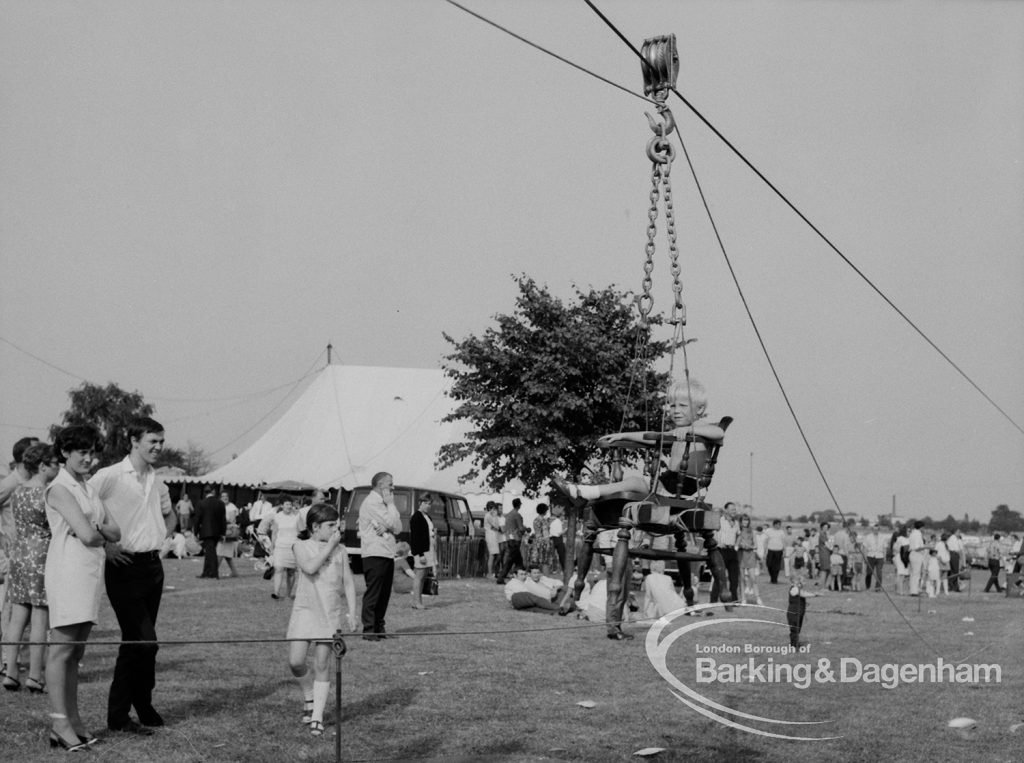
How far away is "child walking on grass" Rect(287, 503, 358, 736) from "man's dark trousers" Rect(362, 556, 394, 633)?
375cm

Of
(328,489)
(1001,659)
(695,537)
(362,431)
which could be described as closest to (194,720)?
(695,537)

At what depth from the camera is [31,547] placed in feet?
25.9

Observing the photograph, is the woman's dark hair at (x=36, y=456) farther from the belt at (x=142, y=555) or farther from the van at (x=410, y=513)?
the van at (x=410, y=513)

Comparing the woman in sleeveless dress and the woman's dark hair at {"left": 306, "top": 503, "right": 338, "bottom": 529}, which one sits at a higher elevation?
the woman's dark hair at {"left": 306, "top": 503, "right": 338, "bottom": 529}

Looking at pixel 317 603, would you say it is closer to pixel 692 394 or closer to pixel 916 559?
pixel 692 394

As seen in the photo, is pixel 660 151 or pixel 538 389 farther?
pixel 538 389

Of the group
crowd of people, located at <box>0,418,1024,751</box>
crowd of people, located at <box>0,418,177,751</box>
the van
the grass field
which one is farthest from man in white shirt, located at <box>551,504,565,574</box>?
crowd of people, located at <box>0,418,177,751</box>

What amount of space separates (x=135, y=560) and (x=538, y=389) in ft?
64.4

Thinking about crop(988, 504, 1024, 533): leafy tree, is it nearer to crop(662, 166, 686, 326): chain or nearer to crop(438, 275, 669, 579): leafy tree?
crop(438, 275, 669, 579): leafy tree

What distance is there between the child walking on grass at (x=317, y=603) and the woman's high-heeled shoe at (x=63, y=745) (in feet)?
4.26

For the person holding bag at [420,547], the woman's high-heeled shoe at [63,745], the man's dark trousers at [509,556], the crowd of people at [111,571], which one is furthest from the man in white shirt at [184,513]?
the woman's high-heeled shoe at [63,745]

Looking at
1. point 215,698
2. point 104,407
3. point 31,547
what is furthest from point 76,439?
point 104,407

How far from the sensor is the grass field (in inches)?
277

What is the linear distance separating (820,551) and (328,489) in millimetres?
14439
